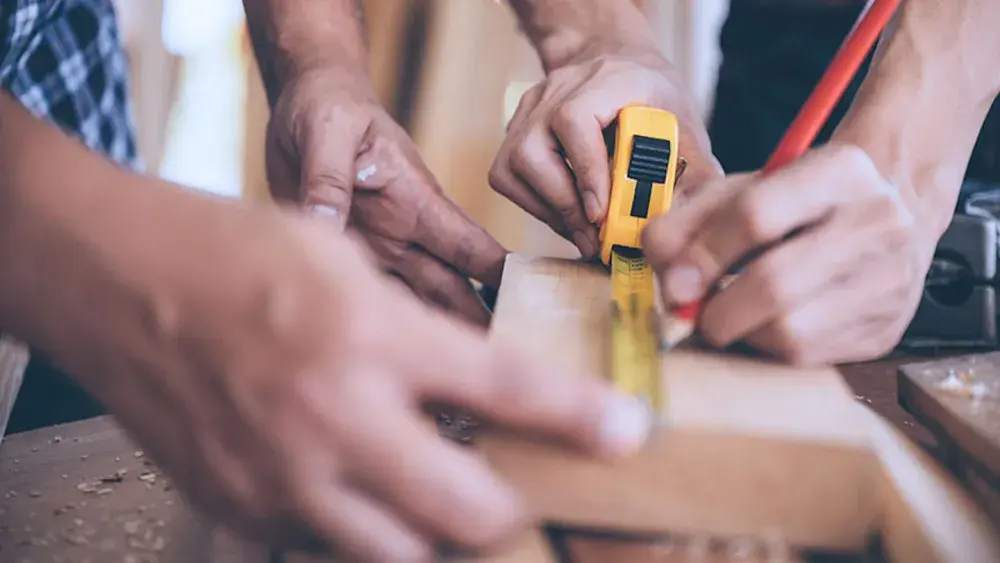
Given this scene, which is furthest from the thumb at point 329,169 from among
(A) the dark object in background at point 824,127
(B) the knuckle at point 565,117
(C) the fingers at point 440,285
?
(A) the dark object in background at point 824,127

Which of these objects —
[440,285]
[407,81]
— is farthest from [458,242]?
[407,81]

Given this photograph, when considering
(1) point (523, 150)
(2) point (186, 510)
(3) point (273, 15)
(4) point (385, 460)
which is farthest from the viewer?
(3) point (273, 15)

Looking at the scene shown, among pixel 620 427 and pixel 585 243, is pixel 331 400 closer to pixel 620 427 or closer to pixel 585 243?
pixel 620 427

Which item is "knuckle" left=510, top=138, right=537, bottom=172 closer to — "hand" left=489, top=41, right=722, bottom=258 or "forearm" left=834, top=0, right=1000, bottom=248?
"hand" left=489, top=41, right=722, bottom=258

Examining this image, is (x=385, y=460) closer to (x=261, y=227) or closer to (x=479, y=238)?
(x=261, y=227)

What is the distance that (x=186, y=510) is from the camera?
49 centimetres

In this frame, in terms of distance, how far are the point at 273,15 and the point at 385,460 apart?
797mm

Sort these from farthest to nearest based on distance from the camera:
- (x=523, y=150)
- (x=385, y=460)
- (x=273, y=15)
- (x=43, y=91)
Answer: (x=273, y=15)
(x=43, y=91)
(x=523, y=150)
(x=385, y=460)

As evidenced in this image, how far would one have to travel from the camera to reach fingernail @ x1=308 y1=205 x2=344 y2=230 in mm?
726

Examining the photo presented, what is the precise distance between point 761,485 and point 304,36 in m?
0.75

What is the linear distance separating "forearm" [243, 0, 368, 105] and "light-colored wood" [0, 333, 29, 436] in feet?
1.36

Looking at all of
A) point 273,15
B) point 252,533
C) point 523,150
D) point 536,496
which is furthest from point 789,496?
point 273,15

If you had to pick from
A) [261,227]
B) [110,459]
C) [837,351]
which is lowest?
[110,459]

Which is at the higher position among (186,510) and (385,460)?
(385,460)
